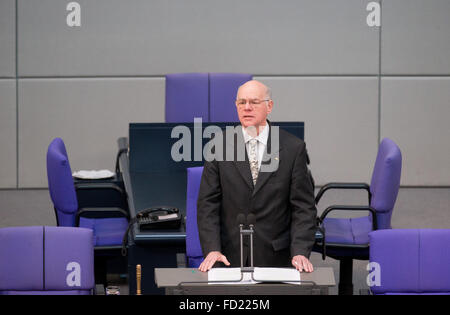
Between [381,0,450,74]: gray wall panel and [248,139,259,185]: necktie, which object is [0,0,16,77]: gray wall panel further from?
[248,139,259,185]: necktie

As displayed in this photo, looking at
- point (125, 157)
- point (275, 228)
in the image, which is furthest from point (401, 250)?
point (125, 157)

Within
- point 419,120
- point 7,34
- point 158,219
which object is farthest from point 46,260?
point 419,120

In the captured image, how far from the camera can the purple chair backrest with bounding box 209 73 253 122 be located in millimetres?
5809

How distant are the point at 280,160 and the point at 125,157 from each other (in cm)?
276

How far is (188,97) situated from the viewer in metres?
5.83

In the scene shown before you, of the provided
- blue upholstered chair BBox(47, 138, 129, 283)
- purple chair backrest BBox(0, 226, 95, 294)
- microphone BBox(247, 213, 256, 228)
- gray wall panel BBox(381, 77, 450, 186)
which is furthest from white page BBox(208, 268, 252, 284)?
gray wall panel BBox(381, 77, 450, 186)

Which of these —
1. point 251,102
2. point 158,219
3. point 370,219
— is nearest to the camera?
point 251,102

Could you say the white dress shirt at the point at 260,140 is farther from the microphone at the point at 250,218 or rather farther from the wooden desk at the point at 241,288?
the wooden desk at the point at 241,288

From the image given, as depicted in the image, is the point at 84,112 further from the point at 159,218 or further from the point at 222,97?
the point at 159,218

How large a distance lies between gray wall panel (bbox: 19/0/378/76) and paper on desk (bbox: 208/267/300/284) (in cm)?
483

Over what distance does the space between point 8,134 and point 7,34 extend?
89cm

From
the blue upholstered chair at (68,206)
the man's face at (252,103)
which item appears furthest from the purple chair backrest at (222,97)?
the man's face at (252,103)

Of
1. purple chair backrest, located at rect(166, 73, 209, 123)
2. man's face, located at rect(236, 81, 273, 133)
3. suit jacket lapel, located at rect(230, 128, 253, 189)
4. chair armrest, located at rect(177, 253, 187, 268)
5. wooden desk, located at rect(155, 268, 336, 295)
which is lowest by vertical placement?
chair armrest, located at rect(177, 253, 187, 268)
